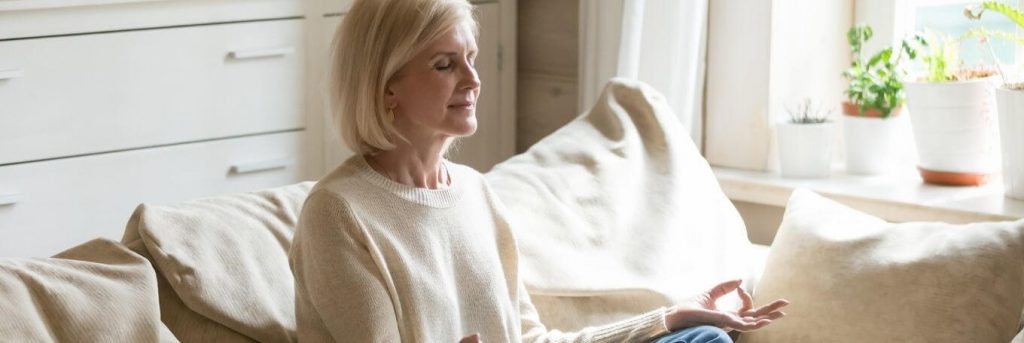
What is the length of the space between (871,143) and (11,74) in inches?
64.8

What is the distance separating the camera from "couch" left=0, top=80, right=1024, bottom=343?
61.2 inches

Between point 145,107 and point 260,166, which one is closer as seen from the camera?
point 145,107

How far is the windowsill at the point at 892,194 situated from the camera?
2471mm

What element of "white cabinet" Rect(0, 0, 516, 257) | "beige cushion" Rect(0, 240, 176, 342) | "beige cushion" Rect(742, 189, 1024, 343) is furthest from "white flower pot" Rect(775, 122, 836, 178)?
"beige cushion" Rect(0, 240, 176, 342)

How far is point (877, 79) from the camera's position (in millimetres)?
2752

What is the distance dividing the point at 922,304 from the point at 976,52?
980 millimetres

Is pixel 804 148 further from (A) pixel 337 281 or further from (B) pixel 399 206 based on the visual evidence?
(A) pixel 337 281

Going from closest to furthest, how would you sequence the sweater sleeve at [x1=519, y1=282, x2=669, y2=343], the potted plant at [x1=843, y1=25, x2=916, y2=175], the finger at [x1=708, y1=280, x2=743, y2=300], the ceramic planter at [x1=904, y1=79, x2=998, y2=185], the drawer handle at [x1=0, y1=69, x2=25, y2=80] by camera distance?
1. the sweater sleeve at [x1=519, y1=282, x2=669, y2=343]
2. the finger at [x1=708, y1=280, x2=743, y2=300]
3. the drawer handle at [x1=0, y1=69, x2=25, y2=80]
4. the ceramic planter at [x1=904, y1=79, x2=998, y2=185]
5. the potted plant at [x1=843, y1=25, x2=916, y2=175]

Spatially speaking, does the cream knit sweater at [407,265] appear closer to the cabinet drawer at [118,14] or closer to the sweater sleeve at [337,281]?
the sweater sleeve at [337,281]

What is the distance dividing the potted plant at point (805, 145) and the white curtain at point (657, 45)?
0.20m

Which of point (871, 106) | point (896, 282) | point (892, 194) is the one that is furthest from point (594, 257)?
point (871, 106)

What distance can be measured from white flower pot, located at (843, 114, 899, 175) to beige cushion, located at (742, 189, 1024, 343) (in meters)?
0.62

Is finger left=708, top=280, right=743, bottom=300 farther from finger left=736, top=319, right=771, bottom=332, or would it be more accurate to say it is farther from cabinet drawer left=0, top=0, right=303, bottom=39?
cabinet drawer left=0, top=0, right=303, bottom=39

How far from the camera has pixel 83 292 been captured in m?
1.53
